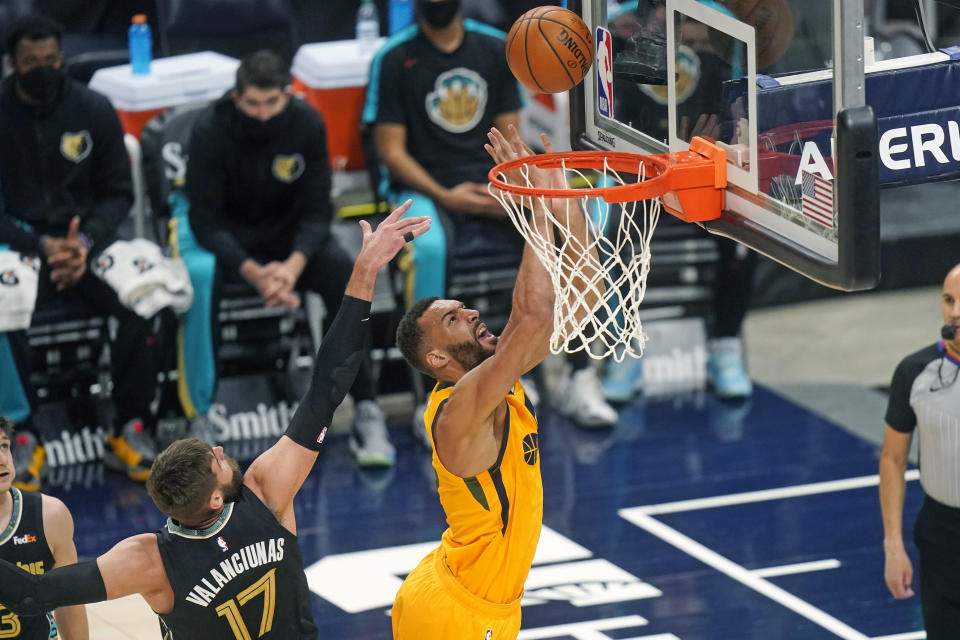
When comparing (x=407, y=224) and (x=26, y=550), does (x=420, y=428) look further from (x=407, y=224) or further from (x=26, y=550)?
(x=407, y=224)

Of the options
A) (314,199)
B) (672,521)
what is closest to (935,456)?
(672,521)

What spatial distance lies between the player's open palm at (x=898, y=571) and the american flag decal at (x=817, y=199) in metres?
1.98

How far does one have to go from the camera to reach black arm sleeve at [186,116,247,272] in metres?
8.25

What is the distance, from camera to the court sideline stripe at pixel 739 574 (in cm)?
649

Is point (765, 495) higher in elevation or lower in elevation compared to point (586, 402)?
lower

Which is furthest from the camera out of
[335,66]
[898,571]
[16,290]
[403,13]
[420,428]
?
[403,13]

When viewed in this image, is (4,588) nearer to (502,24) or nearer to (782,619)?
(782,619)

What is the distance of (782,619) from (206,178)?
3920 mm

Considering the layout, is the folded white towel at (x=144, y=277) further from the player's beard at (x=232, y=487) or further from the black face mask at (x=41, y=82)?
the player's beard at (x=232, y=487)

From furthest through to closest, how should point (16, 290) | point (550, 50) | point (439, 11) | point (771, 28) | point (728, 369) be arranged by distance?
point (728, 369) → point (439, 11) → point (16, 290) → point (550, 50) → point (771, 28)

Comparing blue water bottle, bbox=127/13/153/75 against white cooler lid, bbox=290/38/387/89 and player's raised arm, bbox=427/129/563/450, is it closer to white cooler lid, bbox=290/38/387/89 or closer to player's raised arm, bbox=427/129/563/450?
white cooler lid, bbox=290/38/387/89

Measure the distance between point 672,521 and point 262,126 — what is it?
305 centimetres

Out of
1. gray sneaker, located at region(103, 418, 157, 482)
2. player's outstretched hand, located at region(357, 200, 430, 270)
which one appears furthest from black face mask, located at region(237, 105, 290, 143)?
player's outstretched hand, located at region(357, 200, 430, 270)

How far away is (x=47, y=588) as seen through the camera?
164 inches
